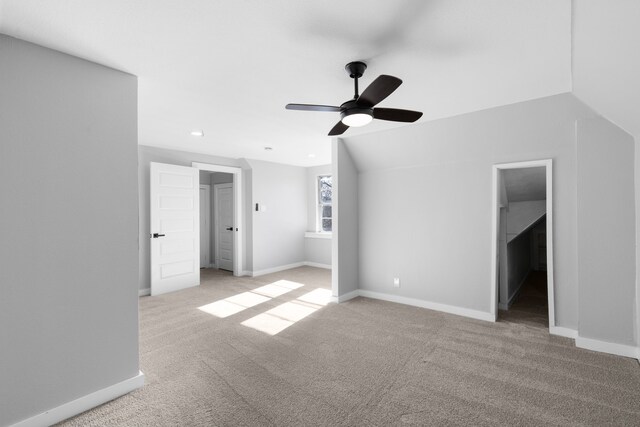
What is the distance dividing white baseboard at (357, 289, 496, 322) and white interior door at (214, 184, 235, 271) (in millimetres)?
3433

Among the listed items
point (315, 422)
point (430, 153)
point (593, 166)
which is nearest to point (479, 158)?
point (430, 153)

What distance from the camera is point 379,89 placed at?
6.15 feet

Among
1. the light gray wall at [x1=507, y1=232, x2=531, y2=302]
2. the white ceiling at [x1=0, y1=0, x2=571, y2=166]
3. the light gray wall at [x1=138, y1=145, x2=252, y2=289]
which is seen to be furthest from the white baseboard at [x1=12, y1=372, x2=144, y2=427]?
the light gray wall at [x1=507, y1=232, x2=531, y2=302]

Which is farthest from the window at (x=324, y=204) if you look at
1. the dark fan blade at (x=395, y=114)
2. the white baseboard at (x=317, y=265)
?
the dark fan blade at (x=395, y=114)

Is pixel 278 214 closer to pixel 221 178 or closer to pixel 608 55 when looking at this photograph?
pixel 221 178

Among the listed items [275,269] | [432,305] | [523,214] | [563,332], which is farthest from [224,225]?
[563,332]

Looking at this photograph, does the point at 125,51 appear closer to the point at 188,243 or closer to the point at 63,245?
the point at 63,245

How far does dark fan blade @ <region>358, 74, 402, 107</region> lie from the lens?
1.74 metres

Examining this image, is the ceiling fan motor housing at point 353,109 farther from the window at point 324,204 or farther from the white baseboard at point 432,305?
the window at point 324,204

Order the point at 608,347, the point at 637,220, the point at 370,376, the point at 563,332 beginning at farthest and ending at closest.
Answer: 1. the point at 563,332
2. the point at 608,347
3. the point at 637,220
4. the point at 370,376

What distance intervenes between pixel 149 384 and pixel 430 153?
3.84 meters

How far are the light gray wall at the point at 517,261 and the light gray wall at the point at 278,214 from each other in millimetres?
4280

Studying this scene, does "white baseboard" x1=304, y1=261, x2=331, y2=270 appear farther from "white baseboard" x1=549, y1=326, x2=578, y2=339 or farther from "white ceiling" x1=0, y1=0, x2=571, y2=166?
"white ceiling" x1=0, y1=0, x2=571, y2=166

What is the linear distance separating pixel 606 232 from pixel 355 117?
2.66 metres
